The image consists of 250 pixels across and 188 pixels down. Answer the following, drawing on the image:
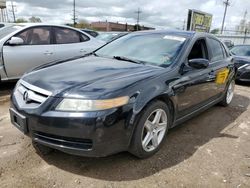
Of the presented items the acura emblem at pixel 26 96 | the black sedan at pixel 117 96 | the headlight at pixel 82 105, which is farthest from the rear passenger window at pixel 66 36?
the headlight at pixel 82 105

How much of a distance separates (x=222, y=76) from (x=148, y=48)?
1766mm

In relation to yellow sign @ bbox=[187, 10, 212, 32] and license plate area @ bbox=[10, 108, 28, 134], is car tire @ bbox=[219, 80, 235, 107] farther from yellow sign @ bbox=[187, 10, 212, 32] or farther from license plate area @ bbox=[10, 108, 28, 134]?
yellow sign @ bbox=[187, 10, 212, 32]

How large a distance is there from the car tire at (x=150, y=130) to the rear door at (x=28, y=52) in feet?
11.7

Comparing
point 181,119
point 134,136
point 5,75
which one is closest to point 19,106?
point 134,136

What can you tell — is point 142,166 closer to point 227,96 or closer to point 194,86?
point 194,86

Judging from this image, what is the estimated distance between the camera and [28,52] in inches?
214

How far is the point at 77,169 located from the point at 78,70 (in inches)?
43.8

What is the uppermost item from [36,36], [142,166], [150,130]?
[36,36]

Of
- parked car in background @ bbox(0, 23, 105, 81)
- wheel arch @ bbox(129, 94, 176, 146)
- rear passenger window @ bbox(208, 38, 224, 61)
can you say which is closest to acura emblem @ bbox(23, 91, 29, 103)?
wheel arch @ bbox(129, 94, 176, 146)

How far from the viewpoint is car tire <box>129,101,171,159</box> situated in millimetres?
2676

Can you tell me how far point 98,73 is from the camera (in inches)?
112

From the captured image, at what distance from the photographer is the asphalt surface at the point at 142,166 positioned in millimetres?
2521

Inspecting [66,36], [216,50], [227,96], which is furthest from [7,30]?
[227,96]

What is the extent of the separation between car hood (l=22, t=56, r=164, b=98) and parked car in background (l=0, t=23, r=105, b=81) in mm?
2418
